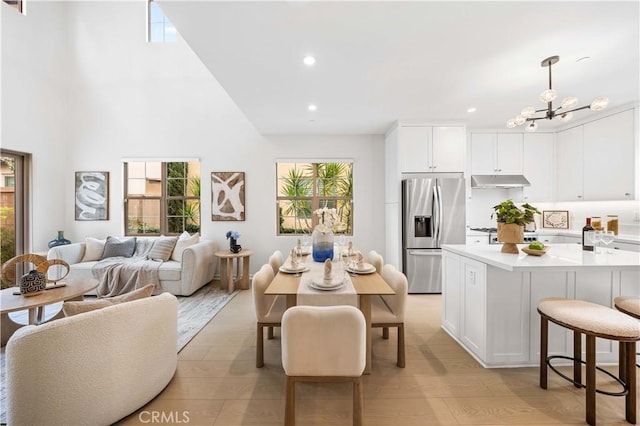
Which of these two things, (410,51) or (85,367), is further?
(410,51)

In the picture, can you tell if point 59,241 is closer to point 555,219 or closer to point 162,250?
point 162,250

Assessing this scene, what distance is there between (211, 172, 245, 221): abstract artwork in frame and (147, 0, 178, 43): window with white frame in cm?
273

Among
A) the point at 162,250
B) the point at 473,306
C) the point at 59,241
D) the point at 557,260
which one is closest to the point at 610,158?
the point at 557,260

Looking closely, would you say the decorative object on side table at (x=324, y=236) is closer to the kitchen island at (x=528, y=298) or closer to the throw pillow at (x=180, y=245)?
the kitchen island at (x=528, y=298)

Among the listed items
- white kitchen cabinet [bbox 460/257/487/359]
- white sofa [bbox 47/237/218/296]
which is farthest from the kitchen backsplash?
white sofa [bbox 47/237/218/296]

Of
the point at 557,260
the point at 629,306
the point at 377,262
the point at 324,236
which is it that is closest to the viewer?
the point at 629,306

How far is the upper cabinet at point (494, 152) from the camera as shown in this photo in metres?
4.67

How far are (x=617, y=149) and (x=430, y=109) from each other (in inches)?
102

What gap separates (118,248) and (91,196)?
135cm

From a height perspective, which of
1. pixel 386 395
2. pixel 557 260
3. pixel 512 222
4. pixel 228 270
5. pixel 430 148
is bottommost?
pixel 386 395

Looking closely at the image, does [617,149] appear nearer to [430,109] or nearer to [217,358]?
[430,109]

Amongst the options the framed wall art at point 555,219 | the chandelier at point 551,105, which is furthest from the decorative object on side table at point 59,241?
the framed wall art at point 555,219

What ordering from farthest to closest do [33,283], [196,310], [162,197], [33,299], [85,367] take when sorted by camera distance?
[162,197]
[196,310]
[33,283]
[33,299]
[85,367]

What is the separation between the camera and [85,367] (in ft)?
4.91
